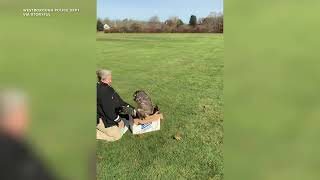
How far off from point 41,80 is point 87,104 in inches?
17.5

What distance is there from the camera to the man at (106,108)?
14.0ft

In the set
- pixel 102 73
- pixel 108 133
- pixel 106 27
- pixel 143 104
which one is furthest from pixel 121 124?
pixel 106 27

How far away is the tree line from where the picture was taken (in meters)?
4.19

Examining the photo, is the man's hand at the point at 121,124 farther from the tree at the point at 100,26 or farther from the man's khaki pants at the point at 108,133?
the tree at the point at 100,26

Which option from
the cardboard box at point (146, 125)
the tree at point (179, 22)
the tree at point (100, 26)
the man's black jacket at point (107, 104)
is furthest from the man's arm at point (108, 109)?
the tree at point (179, 22)

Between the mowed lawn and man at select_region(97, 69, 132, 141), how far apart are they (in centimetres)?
7

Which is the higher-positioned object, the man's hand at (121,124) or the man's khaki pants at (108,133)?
the man's hand at (121,124)

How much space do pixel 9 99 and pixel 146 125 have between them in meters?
1.21

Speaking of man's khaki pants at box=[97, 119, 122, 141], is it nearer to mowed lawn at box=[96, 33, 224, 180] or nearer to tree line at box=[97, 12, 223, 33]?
mowed lawn at box=[96, 33, 224, 180]

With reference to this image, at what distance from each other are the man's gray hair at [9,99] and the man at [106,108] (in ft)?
2.13

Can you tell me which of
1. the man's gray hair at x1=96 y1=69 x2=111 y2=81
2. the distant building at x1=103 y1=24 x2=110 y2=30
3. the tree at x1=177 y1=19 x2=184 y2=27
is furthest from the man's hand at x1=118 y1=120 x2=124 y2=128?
the tree at x1=177 y1=19 x2=184 y2=27

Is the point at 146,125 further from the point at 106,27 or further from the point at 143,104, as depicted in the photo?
the point at 106,27

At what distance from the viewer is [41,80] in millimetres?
4184

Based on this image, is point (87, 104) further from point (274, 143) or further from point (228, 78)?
point (274, 143)
